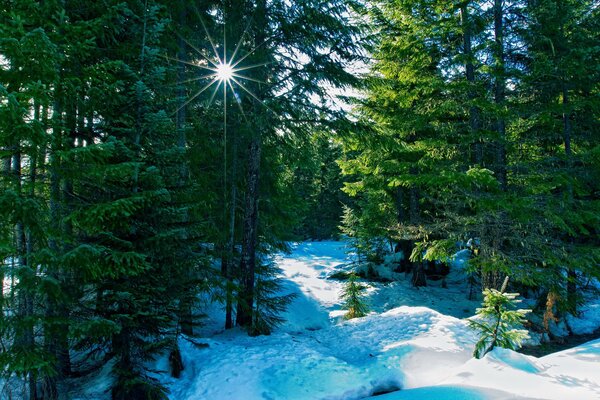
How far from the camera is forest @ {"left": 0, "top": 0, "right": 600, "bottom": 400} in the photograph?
4.84m

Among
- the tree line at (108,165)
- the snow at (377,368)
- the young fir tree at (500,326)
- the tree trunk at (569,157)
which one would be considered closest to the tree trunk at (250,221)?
the tree line at (108,165)

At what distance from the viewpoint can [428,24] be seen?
10500 millimetres

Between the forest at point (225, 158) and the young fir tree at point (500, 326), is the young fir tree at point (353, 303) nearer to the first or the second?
the forest at point (225, 158)

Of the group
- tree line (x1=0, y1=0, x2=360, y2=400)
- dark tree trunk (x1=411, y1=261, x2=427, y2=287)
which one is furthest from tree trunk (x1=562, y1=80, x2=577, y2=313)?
tree line (x1=0, y1=0, x2=360, y2=400)

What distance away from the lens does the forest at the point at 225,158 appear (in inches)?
191

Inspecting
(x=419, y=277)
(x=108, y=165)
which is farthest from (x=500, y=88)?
(x=108, y=165)

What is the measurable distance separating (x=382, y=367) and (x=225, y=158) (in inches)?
294

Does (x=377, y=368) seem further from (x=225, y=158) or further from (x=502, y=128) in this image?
(x=502, y=128)

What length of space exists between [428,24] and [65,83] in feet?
34.0

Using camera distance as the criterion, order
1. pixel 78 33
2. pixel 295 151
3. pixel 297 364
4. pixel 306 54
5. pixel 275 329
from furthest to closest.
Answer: pixel 275 329
pixel 295 151
pixel 306 54
pixel 297 364
pixel 78 33

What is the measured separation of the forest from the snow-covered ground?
7.6 inches

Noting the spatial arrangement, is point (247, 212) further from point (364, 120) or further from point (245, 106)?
point (364, 120)

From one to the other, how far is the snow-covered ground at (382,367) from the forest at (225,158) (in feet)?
0.64

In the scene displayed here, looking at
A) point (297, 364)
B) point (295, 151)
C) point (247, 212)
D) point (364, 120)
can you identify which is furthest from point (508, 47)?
point (297, 364)
